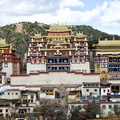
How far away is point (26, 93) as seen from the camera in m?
61.5

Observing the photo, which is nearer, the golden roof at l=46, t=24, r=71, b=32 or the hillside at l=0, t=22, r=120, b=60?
the golden roof at l=46, t=24, r=71, b=32

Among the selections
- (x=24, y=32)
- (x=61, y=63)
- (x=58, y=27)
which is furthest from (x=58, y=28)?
(x=24, y=32)

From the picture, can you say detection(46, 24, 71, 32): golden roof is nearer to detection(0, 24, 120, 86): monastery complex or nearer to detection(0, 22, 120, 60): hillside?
detection(0, 24, 120, 86): monastery complex

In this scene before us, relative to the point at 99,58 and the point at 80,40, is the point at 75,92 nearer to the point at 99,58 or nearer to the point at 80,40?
the point at 99,58

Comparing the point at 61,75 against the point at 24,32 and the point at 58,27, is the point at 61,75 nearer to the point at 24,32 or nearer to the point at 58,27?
the point at 58,27

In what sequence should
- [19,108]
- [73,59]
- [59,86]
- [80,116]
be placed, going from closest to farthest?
[80,116]
[19,108]
[59,86]
[73,59]

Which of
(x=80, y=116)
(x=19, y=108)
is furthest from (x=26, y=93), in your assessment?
(x=80, y=116)

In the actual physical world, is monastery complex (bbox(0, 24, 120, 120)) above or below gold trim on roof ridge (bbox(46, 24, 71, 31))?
below

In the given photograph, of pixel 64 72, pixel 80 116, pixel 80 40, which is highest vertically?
pixel 80 40

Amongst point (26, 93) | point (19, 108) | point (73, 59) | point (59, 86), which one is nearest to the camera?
point (19, 108)

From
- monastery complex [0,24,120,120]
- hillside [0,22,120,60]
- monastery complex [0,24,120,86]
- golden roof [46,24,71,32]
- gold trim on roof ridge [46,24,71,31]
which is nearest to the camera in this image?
monastery complex [0,24,120,120]

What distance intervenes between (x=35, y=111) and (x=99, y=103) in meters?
8.48

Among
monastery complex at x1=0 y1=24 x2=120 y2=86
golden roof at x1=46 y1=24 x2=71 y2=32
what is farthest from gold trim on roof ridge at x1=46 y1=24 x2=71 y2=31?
monastery complex at x1=0 y1=24 x2=120 y2=86

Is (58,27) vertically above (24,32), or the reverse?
(24,32)
